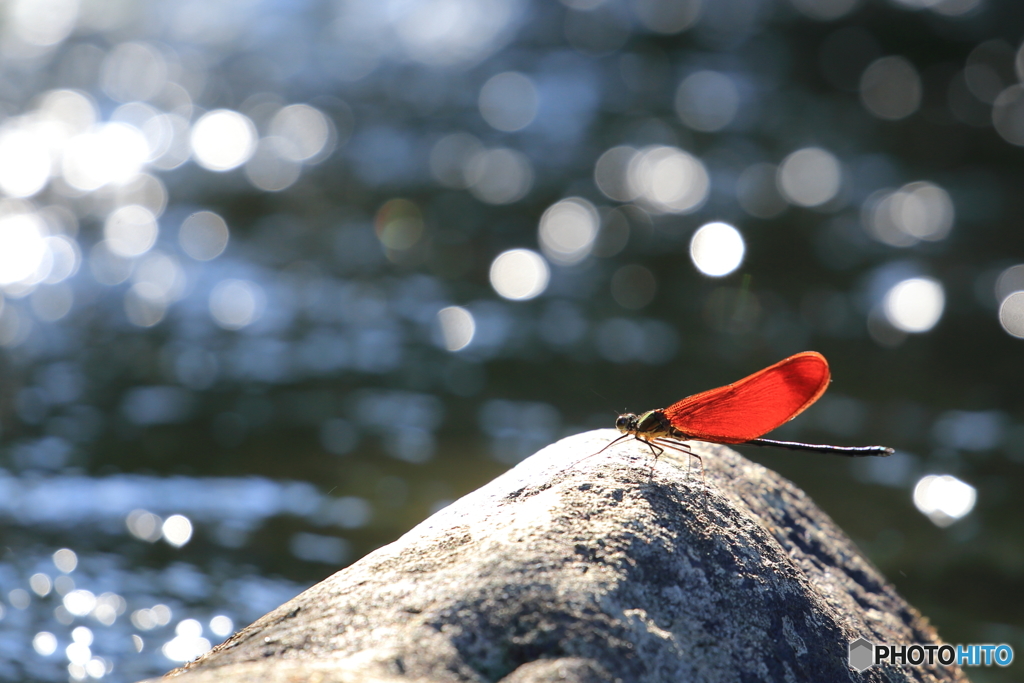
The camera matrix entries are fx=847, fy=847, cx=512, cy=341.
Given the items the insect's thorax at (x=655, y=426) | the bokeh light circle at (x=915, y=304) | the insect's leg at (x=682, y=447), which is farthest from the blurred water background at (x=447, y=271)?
the insect's thorax at (x=655, y=426)

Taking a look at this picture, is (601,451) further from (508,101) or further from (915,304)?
(508,101)

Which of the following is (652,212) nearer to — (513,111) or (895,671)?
(513,111)

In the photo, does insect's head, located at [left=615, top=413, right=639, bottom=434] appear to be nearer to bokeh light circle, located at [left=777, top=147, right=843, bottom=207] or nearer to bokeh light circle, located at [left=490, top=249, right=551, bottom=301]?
bokeh light circle, located at [left=490, top=249, right=551, bottom=301]

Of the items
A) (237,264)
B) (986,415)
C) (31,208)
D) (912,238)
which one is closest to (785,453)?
(986,415)

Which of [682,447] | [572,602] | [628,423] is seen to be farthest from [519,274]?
[572,602]

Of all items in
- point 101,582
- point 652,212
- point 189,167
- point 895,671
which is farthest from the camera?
point 189,167

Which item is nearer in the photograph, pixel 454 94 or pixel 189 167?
pixel 189 167
